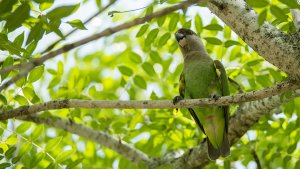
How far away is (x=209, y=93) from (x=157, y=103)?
51.0 inches

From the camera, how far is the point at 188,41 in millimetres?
5539

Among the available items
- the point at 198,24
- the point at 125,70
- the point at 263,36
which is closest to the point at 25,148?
the point at 125,70

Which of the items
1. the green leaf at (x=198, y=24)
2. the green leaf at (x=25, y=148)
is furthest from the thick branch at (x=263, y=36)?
the green leaf at (x=25, y=148)

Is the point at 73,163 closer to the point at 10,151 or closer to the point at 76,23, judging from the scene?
the point at 10,151

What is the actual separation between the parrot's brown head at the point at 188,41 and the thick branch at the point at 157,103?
5.74 feet

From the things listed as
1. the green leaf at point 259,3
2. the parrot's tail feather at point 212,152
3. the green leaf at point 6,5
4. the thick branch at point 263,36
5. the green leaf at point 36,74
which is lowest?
the parrot's tail feather at point 212,152

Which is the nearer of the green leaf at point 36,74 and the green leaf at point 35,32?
the green leaf at point 35,32

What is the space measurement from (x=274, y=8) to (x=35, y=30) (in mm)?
1541

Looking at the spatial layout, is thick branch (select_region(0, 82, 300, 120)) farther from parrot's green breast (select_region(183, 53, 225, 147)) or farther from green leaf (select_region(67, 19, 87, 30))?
parrot's green breast (select_region(183, 53, 225, 147))

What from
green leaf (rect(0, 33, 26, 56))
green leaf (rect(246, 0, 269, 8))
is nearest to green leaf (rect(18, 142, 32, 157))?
green leaf (rect(0, 33, 26, 56))

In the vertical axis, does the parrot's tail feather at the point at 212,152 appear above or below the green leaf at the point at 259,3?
below

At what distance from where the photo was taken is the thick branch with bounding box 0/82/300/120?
3.26 m

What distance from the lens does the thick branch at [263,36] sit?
319 cm

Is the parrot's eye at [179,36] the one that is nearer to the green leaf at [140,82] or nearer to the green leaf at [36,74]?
the green leaf at [140,82]
